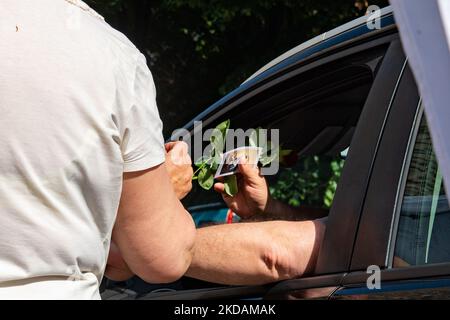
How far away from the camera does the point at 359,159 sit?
2260 mm

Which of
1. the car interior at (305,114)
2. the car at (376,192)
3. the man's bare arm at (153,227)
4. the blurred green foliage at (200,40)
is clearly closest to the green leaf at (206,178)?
the car interior at (305,114)

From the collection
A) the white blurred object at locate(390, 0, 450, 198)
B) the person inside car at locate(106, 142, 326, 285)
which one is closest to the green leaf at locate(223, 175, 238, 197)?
the person inside car at locate(106, 142, 326, 285)

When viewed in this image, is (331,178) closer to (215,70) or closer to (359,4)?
(359,4)

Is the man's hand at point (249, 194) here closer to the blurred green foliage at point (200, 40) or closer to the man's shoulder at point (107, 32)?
the man's shoulder at point (107, 32)

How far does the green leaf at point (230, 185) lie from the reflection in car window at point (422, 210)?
83cm

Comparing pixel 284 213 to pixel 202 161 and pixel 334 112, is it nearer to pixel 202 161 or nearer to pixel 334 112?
pixel 202 161

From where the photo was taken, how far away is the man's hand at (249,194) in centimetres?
285

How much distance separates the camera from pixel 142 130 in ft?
5.61

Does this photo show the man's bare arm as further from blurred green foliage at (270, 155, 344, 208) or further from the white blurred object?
blurred green foliage at (270, 155, 344, 208)

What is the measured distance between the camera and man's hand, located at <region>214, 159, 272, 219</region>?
2.85 meters

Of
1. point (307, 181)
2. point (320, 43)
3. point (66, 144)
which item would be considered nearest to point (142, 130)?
point (66, 144)

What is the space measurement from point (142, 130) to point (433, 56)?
711 mm
